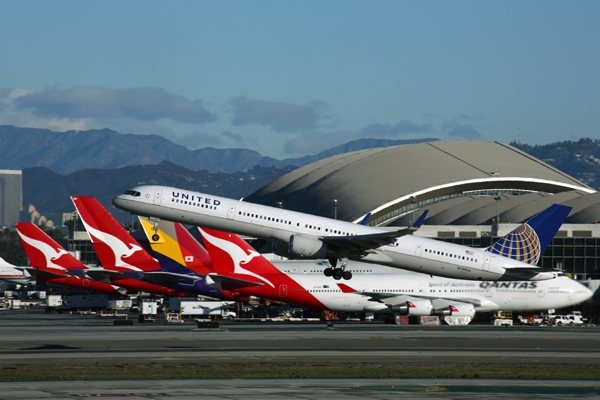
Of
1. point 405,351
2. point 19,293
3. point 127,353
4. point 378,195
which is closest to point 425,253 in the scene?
point 405,351

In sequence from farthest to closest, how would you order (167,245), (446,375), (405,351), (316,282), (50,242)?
1. (50,242)
2. (167,245)
3. (316,282)
4. (405,351)
5. (446,375)

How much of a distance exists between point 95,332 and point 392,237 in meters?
26.9

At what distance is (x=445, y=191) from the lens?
14550 cm

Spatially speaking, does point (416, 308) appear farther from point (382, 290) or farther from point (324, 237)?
point (324, 237)

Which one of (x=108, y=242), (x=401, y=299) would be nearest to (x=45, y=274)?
(x=108, y=242)

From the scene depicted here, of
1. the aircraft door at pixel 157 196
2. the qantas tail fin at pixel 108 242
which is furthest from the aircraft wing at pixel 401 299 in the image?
the qantas tail fin at pixel 108 242

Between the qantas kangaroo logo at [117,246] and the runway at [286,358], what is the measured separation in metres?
13.2

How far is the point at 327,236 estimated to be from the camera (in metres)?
53.3

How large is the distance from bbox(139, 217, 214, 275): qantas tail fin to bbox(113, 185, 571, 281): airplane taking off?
82.7ft

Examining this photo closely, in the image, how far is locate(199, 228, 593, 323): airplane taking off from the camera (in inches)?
2665

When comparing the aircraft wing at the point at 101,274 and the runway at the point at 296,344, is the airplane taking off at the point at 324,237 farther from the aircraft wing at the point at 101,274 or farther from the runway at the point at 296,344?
the aircraft wing at the point at 101,274

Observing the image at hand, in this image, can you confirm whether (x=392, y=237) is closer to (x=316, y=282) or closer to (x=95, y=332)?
(x=316, y=282)

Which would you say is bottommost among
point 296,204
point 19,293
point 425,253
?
point 19,293

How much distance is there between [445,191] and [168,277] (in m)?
86.7
